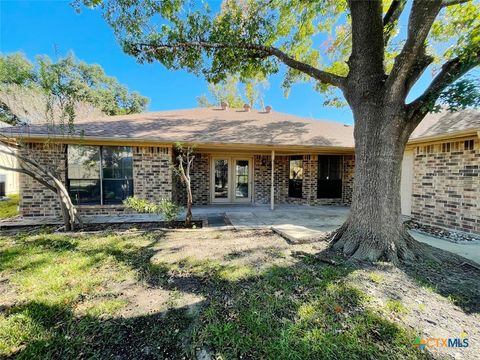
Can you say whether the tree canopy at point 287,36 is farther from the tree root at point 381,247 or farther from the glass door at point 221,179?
the glass door at point 221,179

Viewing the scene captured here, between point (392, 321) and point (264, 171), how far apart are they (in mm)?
8384

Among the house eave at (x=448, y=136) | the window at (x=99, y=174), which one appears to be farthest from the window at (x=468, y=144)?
the window at (x=99, y=174)

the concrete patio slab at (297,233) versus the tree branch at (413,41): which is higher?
the tree branch at (413,41)

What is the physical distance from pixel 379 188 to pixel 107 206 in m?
7.68

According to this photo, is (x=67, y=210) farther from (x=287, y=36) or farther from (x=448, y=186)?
(x=448, y=186)

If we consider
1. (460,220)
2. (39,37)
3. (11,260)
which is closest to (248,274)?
(11,260)

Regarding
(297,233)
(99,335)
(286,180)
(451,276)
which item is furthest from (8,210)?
(451,276)

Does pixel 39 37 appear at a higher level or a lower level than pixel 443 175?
higher

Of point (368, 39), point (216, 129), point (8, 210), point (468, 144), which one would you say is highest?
point (368, 39)

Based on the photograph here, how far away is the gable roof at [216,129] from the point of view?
7.16 metres

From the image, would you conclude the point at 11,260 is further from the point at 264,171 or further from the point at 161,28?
the point at 264,171

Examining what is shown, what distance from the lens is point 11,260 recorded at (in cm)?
370

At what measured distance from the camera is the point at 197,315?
2361 millimetres

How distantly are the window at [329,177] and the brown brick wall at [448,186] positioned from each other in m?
3.45
